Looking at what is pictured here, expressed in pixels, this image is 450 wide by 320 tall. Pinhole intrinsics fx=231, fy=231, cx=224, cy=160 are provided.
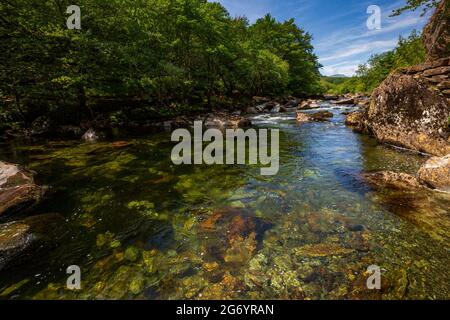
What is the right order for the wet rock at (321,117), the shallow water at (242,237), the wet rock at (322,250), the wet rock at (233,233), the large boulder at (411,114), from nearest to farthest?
the shallow water at (242,237)
the wet rock at (322,250)
the wet rock at (233,233)
the large boulder at (411,114)
the wet rock at (321,117)

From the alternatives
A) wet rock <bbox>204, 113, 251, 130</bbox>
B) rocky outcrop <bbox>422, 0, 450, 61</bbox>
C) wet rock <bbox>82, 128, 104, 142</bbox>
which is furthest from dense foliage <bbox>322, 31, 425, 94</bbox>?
wet rock <bbox>82, 128, 104, 142</bbox>

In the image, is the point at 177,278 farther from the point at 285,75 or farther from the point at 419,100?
the point at 285,75

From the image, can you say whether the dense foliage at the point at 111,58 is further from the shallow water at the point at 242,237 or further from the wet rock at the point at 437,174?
the wet rock at the point at 437,174

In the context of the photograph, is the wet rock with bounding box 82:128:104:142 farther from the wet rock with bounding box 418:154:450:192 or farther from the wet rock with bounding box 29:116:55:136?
the wet rock with bounding box 418:154:450:192

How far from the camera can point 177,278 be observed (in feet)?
10.5

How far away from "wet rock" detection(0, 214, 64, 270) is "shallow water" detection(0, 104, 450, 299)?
20 cm

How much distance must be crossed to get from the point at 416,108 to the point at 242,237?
27.4 ft

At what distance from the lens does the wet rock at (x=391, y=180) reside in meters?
5.40

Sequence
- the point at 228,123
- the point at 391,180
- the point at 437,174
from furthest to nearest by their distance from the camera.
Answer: the point at 228,123 → the point at 391,180 → the point at 437,174

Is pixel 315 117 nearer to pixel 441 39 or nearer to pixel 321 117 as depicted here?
pixel 321 117

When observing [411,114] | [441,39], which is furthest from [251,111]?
[411,114]

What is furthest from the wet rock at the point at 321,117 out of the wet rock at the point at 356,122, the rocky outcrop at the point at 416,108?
the rocky outcrop at the point at 416,108

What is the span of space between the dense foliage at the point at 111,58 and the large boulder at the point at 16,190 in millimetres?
4731

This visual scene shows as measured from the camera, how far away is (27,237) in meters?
3.92
